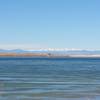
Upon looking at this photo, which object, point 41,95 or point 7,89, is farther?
point 7,89

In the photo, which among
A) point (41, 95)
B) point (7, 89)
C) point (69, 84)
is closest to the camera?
point (41, 95)

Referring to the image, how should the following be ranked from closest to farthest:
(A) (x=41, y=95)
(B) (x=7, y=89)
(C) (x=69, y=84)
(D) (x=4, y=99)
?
(D) (x=4, y=99)
(A) (x=41, y=95)
(B) (x=7, y=89)
(C) (x=69, y=84)

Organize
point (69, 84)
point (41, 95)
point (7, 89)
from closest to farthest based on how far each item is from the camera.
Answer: point (41, 95)
point (7, 89)
point (69, 84)

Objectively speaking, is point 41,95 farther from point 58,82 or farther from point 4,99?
point 58,82

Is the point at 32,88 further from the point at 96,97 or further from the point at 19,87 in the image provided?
the point at 96,97

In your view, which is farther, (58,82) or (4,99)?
(58,82)

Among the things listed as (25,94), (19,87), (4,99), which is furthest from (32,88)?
(4,99)

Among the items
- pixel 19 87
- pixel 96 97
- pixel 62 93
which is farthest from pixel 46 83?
pixel 96 97

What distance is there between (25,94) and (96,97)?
4.87 meters

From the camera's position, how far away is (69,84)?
37.5 m

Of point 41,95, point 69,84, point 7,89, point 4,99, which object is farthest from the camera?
point 69,84

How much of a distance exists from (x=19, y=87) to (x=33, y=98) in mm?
5792

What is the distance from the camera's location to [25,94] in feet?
101

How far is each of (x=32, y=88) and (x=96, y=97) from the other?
6273 millimetres
